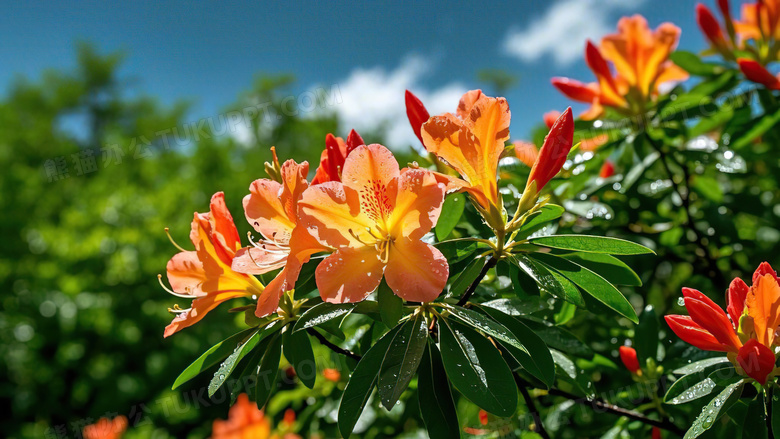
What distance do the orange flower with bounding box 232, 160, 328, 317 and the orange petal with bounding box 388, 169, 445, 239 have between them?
0.15 m

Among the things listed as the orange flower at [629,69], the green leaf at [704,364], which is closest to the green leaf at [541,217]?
the green leaf at [704,364]

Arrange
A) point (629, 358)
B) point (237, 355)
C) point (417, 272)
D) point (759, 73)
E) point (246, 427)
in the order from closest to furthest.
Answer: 1. point (417, 272)
2. point (237, 355)
3. point (629, 358)
4. point (759, 73)
5. point (246, 427)

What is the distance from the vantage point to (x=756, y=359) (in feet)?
2.62

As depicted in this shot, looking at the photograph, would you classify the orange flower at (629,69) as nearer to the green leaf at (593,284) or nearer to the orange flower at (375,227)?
the green leaf at (593,284)

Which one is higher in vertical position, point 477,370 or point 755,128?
point 755,128

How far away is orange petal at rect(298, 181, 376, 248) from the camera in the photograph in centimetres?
80

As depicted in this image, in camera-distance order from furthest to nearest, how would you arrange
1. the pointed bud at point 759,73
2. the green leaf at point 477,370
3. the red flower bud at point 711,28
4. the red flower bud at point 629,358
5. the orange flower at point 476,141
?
1. the red flower bud at point 711,28
2. the pointed bud at point 759,73
3. the red flower bud at point 629,358
4. the orange flower at point 476,141
5. the green leaf at point 477,370

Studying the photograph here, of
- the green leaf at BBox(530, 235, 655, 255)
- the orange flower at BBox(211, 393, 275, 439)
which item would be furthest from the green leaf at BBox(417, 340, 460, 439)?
the orange flower at BBox(211, 393, 275, 439)

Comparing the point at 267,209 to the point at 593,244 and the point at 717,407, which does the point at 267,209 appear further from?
the point at 717,407

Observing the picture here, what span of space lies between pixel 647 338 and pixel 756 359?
1.41 feet

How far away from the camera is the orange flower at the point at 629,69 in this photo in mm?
1618

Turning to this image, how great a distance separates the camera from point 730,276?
69.9 inches

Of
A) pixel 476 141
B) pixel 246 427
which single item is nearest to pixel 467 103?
pixel 476 141

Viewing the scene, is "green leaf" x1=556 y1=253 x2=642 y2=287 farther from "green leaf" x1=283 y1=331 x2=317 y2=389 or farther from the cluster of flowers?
"green leaf" x1=283 y1=331 x2=317 y2=389
